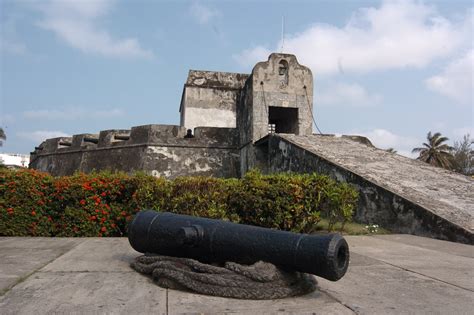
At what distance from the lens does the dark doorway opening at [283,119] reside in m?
12.7

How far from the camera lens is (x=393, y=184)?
7.21 metres

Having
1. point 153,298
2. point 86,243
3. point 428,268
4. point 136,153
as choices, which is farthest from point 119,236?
point 136,153

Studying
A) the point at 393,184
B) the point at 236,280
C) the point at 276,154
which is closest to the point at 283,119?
the point at 276,154

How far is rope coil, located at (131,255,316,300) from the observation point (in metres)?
2.71

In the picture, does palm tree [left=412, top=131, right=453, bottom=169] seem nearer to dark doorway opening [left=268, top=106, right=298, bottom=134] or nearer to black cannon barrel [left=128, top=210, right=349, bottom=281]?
dark doorway opening [left=268, top=106, right=298, bottom=134]

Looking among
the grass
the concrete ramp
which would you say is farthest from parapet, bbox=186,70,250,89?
the grass

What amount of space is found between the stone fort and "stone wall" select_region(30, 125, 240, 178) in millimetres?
33

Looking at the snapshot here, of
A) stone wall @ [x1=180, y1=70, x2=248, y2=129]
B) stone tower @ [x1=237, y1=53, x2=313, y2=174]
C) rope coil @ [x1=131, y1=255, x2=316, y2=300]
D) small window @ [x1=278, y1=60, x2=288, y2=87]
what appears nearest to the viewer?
rope coil @ [x1=131, y1=255, x2=316, y2=300]

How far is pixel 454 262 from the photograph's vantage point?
421cm

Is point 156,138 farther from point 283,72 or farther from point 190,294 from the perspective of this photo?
point 190,294

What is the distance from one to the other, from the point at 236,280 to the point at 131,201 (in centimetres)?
363

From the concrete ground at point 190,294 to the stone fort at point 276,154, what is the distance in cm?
209

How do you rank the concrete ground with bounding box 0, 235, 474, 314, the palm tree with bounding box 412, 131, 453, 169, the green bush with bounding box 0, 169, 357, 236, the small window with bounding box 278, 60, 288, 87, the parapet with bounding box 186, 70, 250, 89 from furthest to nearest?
the palm tree with bounding box 412, 131, 453, 169
the parapet with bounding box 186, 70, 250, 89
the small window with bounding box 278, 60, 288, 87
the green bush with bounding box 0, 169, 357, 236
the concrete ground with bounding box 0, 235, 474, 314

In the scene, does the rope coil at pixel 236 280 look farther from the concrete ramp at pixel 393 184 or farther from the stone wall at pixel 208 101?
the stone wall at pixel 208 101
